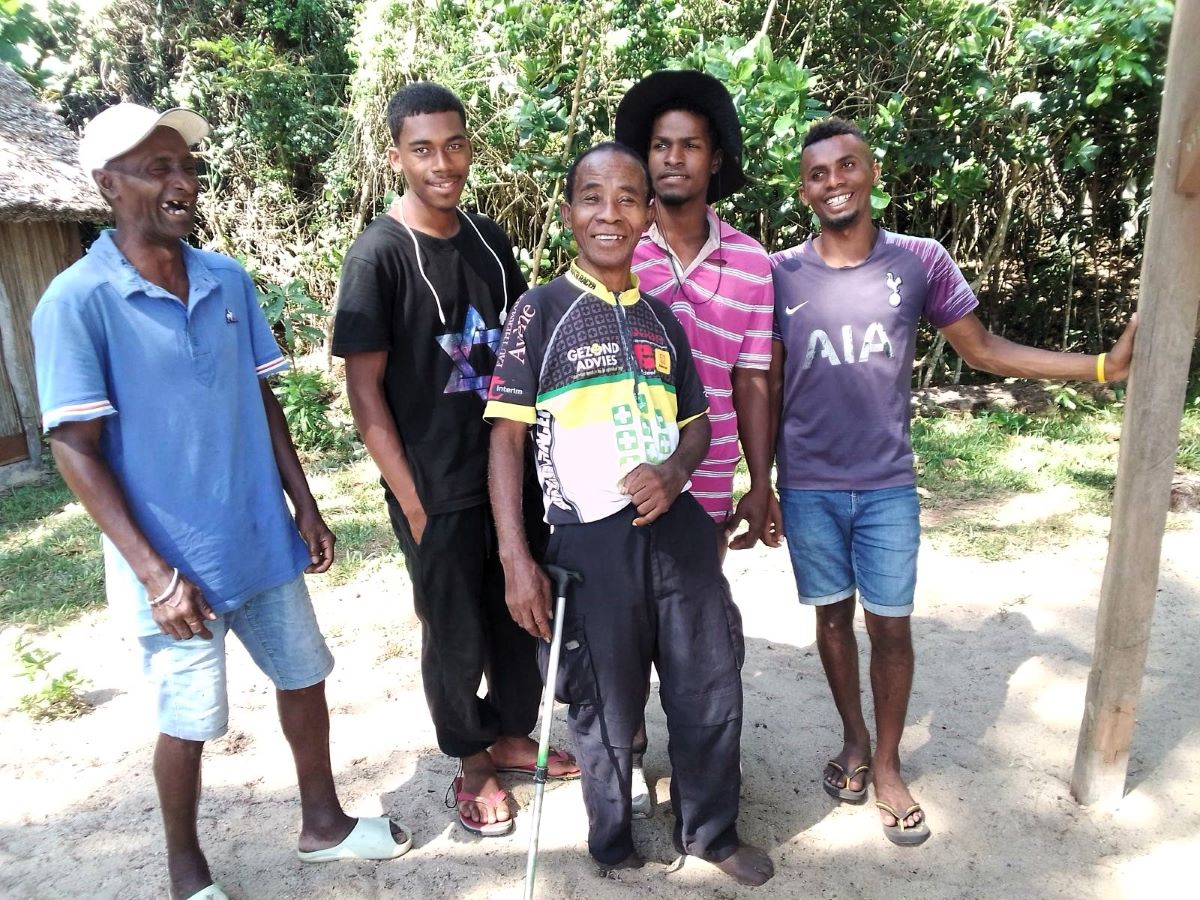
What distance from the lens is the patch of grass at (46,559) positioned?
4871 millimetres

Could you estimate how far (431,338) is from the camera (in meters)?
2.58

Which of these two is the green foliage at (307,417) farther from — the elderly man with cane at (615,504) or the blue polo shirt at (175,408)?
the elderly man with cane at (615,504)

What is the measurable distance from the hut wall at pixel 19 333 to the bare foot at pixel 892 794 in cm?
780

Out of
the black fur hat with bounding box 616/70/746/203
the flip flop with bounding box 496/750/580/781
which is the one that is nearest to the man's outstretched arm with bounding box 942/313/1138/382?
the black fur hat with bounding box 616/70/746/203

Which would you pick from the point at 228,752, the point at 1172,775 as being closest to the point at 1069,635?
the point at 1172,775

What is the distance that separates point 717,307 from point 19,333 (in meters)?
7.85

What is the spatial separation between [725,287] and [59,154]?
7772mm

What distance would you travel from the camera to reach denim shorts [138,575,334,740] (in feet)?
7.70

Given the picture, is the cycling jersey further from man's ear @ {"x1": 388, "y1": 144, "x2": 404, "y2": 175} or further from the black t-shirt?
man's ear @ {"x1": 388, "y1": 144, "x2": 404, "y2": 175}

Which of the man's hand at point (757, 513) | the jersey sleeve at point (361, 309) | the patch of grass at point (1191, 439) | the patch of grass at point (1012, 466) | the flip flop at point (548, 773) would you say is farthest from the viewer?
the patch of grass at point (1191, 439)

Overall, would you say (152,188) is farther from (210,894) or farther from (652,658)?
(210,894)

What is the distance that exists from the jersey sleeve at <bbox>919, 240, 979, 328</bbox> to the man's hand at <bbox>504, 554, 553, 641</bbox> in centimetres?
143

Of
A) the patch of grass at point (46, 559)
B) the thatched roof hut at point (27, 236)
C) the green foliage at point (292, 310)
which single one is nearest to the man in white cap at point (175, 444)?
the patch of grass at point (46, 559)

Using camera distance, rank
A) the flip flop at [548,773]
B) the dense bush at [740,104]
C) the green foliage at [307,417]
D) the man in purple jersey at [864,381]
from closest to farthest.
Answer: the man in purple jersey at [864,381], the flip flop at [548,773], the dense bush at [740,104], the green foliage at [307,417]
